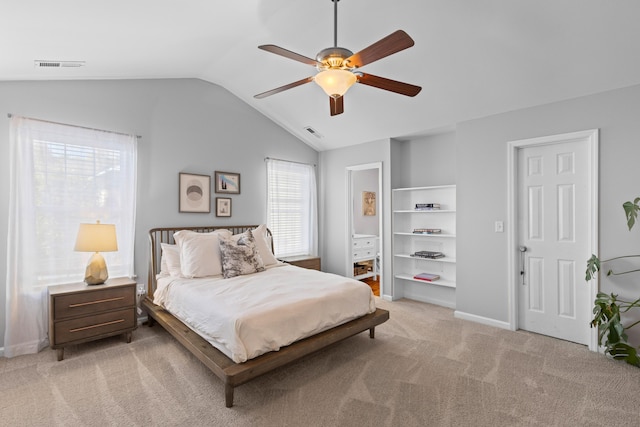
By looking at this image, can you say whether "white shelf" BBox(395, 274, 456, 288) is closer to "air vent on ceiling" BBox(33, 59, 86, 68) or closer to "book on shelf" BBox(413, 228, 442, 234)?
"book on shelf" BBox(413, 228, 442, 234)

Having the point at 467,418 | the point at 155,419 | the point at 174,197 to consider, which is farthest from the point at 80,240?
the point at 467,418

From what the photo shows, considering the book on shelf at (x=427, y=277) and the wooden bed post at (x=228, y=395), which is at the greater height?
the book on shelf at (x=427, y=277)

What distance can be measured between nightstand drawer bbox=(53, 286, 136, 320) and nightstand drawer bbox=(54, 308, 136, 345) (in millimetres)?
63

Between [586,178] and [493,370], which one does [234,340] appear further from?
[586,178]

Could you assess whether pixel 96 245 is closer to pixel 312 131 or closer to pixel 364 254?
pixel 312 131

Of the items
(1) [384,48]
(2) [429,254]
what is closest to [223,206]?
(2) [429,254]

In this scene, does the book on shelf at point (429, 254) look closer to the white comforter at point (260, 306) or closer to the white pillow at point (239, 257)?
the white comforter at point (260, 306)

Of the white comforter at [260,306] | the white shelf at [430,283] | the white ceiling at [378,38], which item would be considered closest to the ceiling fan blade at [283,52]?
the white ceiling at [378,38]

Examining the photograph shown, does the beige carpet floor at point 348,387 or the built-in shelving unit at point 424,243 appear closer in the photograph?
the beige carpet floor at point 348,387

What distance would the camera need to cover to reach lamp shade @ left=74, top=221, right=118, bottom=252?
10.3ft

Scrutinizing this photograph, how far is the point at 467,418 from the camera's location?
2111 millimetres

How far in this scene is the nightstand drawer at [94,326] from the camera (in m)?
2.93

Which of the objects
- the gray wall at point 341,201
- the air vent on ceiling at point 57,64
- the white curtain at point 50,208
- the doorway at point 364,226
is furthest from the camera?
the doorway at point 364,226

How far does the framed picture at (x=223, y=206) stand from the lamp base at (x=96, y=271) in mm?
1580
